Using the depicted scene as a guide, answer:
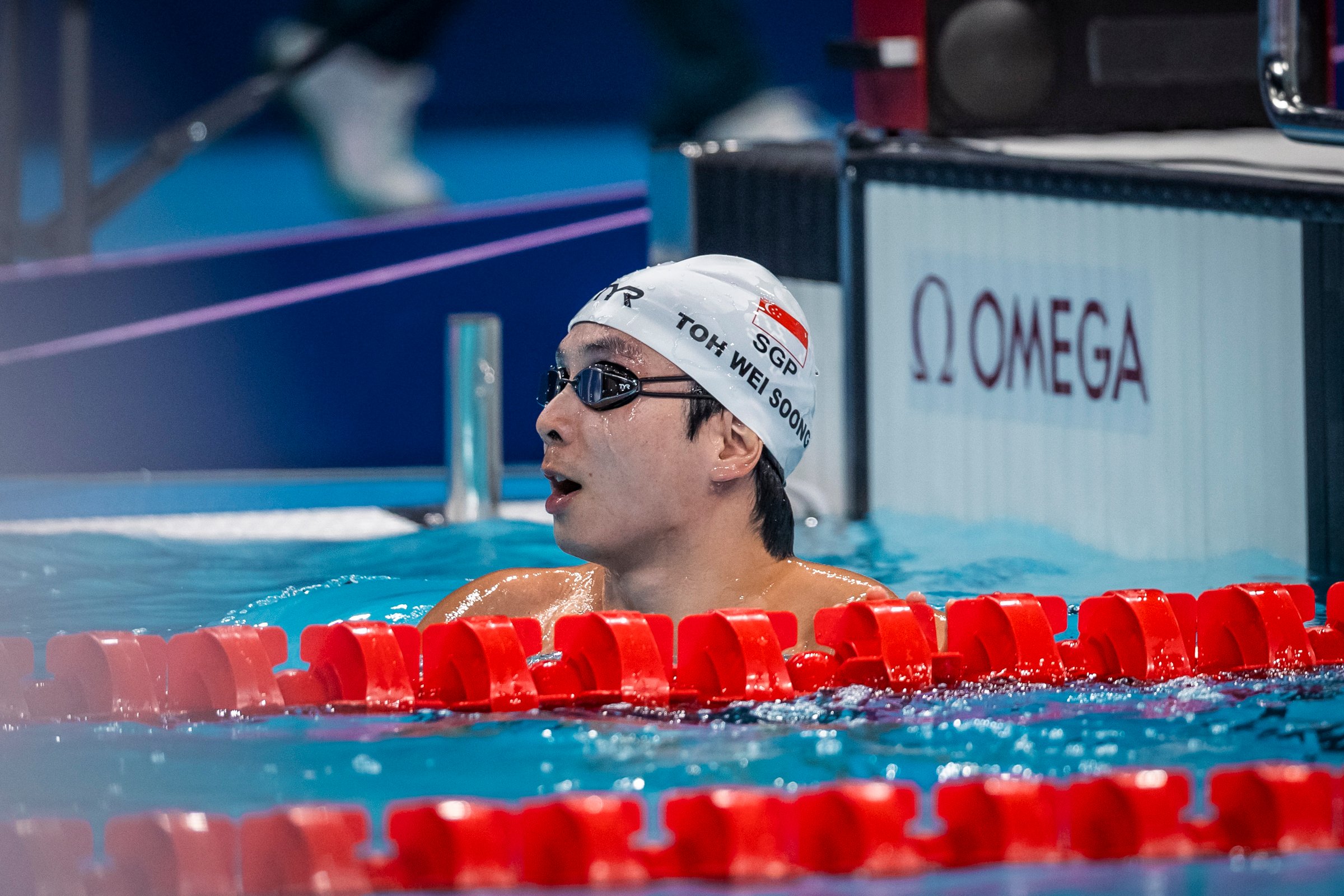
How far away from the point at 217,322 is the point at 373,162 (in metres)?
2.29

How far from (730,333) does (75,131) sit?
Result: 5.66 m

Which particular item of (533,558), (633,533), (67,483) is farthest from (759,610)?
(67,483)

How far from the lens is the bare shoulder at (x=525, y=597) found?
3734 millimetres

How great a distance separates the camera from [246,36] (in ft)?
33.5

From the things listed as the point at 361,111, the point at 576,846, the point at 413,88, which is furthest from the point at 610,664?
the point at 413,88

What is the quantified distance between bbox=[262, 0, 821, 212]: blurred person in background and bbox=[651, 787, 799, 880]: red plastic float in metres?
7.79

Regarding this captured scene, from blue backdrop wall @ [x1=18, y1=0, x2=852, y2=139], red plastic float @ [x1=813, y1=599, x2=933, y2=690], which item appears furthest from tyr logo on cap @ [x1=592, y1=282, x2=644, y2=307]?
blue backdrop wall @ [x1=18, y1=0, x2=852, y2=139]

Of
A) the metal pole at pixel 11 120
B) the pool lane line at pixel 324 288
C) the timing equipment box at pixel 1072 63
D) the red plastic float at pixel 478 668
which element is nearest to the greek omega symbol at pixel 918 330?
the timing equipment box at pixel 1072 63

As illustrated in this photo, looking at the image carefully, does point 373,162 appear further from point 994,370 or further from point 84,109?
point 994,370

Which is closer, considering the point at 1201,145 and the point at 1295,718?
the point at 1295,718

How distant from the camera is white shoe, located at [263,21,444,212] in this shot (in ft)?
33.5

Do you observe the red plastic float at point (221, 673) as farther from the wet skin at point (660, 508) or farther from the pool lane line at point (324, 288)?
the pool lane line at point (324, 288)

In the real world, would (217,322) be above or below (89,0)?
below

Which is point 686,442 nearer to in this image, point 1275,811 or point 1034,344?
point 1275,811
